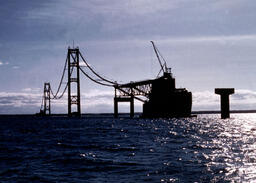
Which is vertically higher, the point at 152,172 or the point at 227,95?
the point at 227,95

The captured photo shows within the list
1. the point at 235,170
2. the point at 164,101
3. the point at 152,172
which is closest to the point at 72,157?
the point at 152,172

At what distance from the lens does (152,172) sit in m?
18.2

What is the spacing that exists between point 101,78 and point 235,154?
111033 millimetres

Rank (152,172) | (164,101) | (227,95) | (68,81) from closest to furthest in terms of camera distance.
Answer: (152,172)
(227,95)
(164,101)
(68,81)

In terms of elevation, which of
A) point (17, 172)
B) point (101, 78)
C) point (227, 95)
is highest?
point (101, 78)

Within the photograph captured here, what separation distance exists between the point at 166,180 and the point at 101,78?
11844cm

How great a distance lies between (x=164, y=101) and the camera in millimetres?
116625

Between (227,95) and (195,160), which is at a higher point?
(227,95)

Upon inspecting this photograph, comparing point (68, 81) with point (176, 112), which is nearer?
point (176, 112)

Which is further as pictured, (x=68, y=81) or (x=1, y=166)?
(x=68, y=81)

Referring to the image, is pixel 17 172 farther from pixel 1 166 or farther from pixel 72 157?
pixel 72 157

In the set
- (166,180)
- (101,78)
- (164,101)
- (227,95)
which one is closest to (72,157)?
(166,180)

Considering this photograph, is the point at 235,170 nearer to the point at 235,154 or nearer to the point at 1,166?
the point at 235,154

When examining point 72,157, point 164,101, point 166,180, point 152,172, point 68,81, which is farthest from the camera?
point 68,81
